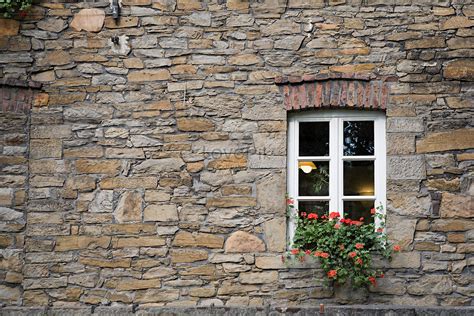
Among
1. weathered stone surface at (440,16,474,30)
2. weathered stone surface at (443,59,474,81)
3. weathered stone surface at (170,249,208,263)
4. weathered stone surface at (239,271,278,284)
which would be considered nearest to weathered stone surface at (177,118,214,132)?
weathered stone surface at (170,249,208,263)

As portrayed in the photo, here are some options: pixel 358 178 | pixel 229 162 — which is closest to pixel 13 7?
pixel 229 162

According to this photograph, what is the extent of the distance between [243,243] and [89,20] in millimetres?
2740

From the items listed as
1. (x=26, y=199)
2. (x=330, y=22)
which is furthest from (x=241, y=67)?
(x=26, y=199)

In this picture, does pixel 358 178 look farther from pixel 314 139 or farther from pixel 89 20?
pixel 89 20

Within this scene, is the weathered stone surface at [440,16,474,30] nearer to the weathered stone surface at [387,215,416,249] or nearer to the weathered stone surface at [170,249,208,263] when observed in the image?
the weathered stone surface at [387,215,416,249]

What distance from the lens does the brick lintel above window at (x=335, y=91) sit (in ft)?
22.7

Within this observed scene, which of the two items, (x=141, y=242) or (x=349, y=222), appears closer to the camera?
(x=349, y=222)

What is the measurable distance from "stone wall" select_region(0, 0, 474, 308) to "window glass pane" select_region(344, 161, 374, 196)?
268 mm

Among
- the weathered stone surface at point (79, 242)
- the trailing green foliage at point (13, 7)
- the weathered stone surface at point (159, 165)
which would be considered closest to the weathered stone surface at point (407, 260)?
the weathered stone surface at point (159, 165)

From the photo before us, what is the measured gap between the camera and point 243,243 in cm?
693

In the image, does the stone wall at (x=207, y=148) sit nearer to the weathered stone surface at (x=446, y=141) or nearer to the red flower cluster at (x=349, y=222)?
the weathered stone surface at (x=446, y=141)

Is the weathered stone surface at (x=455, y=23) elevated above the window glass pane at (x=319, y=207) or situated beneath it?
elevated above

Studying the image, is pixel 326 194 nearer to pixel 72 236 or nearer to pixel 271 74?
pixel 271 74

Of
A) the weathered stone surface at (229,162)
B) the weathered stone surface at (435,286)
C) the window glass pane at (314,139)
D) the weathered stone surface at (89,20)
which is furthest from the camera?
the weathered stone surface at (89,20)
